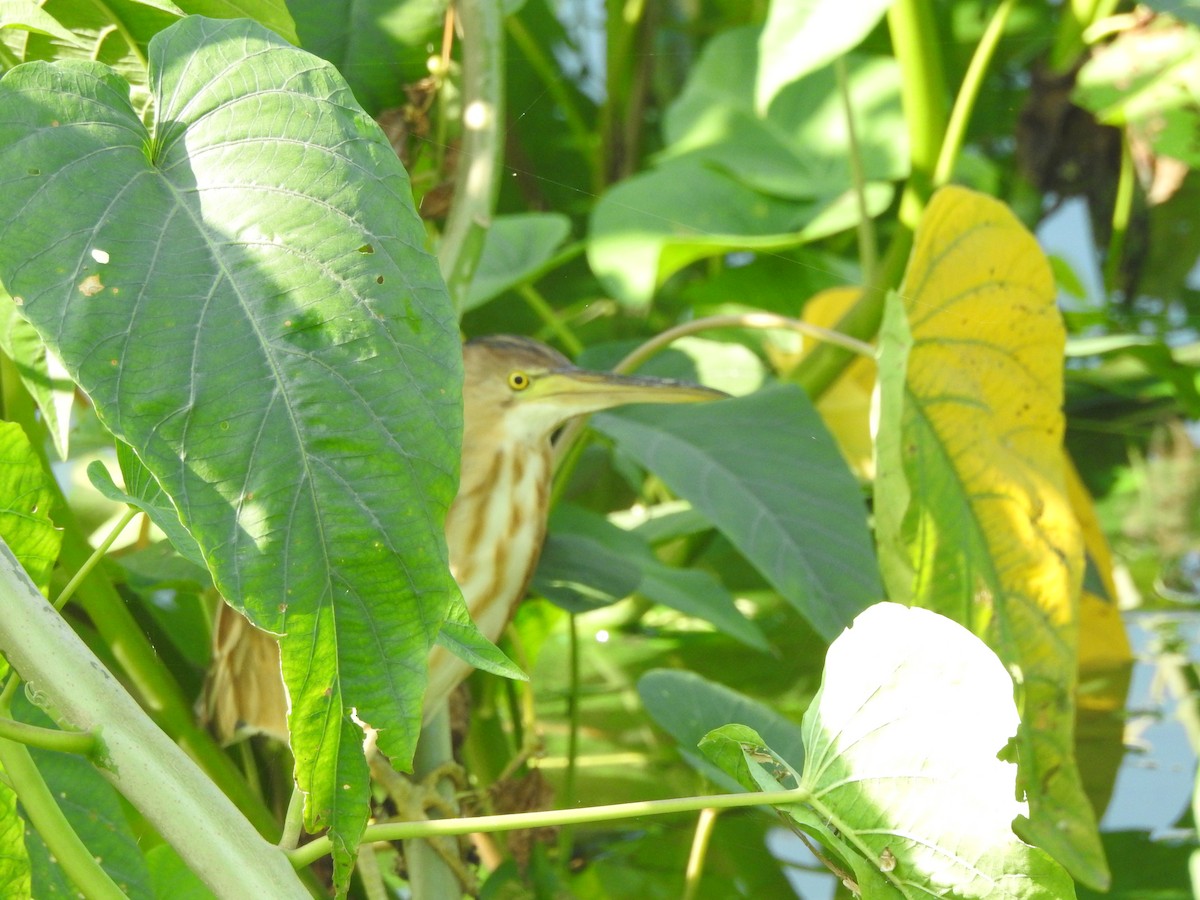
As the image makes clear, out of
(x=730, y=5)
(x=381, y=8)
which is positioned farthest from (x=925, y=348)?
(x=730, y=5)

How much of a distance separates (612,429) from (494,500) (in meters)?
0.09

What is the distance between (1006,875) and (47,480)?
0.31 metres

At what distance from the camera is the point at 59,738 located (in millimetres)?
287

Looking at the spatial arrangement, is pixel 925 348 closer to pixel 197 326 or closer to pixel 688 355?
pixel 688 355

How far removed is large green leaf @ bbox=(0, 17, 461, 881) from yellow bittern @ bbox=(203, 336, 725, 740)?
0.32m

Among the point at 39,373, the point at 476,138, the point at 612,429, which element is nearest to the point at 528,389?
the point at 612,429

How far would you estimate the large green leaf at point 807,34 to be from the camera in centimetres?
78

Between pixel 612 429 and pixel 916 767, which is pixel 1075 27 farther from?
pixel 916 767

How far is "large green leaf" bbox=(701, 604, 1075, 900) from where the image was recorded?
0.35 m

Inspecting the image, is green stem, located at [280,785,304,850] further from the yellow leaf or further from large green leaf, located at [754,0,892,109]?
large green leaf, located at [754,0,892,109]

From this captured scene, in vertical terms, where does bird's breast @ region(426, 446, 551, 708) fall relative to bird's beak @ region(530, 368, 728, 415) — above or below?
below

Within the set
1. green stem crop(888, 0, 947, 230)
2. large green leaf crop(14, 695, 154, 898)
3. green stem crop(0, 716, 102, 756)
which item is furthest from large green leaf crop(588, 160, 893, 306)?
green stem crop(0, 716, 102, 756)

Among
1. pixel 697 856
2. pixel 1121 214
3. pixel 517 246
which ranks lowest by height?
pixel 697 856

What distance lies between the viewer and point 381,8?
586 millimetres
